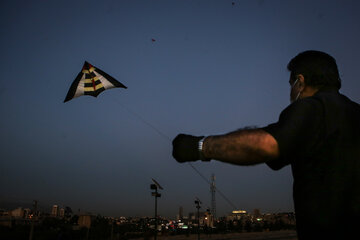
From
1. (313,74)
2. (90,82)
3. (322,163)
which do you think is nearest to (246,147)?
(322,163)

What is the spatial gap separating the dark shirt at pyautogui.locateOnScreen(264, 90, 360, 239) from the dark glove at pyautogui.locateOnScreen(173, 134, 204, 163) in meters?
0.34

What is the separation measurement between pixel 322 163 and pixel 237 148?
43cm

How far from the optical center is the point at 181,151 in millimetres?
1217

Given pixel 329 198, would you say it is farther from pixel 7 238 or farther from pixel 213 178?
pixel 213 178

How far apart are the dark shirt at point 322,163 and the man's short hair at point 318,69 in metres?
0.24

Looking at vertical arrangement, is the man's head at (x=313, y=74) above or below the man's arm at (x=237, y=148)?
above

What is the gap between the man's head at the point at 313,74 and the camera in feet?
4.65

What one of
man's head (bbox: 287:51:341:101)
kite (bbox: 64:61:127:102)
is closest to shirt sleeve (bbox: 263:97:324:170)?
man's head (bbox: 287:51:341:101)

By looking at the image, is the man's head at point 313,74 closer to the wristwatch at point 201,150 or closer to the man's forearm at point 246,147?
the man's forearm at point 246,147

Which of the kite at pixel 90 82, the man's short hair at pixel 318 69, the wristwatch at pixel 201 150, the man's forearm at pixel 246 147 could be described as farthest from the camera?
the kite at pixel 90 82

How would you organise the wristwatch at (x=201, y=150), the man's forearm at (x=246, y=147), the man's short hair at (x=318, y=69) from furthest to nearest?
the man's short hair at (x=318, y=69)
the wristwatch at (x=201, y=150)
the man's forearm at (x=246, y=147)

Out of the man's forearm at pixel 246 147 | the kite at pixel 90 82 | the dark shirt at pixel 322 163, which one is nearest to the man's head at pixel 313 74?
the dark shirt at pixel 322 163

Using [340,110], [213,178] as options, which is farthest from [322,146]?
[213,178]

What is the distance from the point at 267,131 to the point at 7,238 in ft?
143
